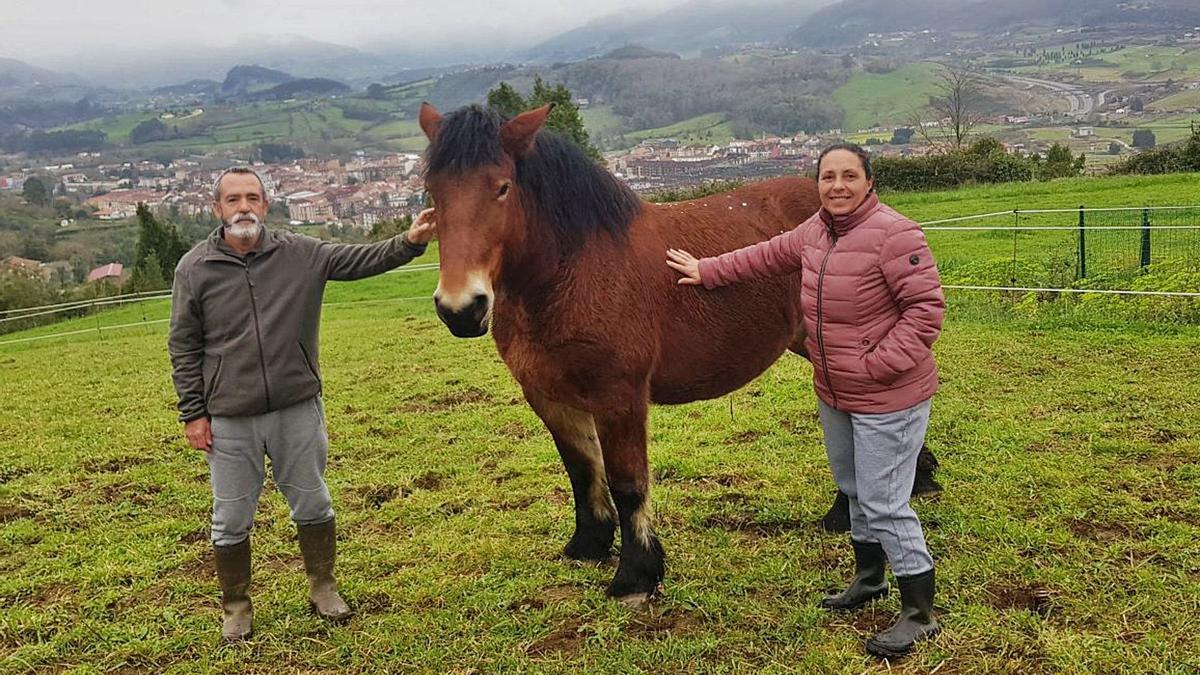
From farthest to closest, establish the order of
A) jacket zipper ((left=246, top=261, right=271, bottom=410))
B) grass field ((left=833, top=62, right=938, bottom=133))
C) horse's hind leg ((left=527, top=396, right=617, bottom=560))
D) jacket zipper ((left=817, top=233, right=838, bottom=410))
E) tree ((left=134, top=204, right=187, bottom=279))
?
grass field ((left=833, top=62, right=938, bottom=133)) → tree ((left=134, top=204, right=187, bottom=279)) → horse's hind leg ((left=527, top=396, right=617, bottom=560)) → jacket zipper ((left=246, top=261, right=271, bottom=410)) → jacket zipper ((left=817, top=233, right=838, bottom=410))

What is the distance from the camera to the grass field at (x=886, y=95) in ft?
199

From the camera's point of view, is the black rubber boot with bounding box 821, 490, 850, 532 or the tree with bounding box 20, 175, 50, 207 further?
the tree with bounding box 20, 175, 50, 207

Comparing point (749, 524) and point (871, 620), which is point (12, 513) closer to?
point (749, 524)

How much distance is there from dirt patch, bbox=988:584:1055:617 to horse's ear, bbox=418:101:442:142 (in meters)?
3.31

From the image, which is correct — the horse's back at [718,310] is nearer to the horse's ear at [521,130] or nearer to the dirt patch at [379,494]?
the horse's ear at [521,130]

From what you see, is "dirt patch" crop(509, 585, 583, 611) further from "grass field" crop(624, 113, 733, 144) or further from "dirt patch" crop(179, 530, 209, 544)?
"grass field" crop(624, 113, 733, 144)

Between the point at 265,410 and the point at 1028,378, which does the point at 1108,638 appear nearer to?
the point at 265,410

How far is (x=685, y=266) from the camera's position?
3520mm

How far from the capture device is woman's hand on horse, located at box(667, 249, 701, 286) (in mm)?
3479

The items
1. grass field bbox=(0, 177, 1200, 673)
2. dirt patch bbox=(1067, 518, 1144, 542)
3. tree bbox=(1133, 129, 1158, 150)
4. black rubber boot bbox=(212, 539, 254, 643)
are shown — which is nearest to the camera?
grass field bbox=(0, 177, 1200, 673)

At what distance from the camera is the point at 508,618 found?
3555 millimetres

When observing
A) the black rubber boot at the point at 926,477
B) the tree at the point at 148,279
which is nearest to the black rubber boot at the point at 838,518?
the black rubber boot at the point at 926,477

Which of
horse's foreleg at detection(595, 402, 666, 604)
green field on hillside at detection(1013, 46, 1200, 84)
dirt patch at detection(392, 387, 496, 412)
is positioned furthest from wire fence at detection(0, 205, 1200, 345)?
green field on hillside at detection(1013, 46, 1200, 84)

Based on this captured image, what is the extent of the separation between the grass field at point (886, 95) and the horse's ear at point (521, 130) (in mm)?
58707
